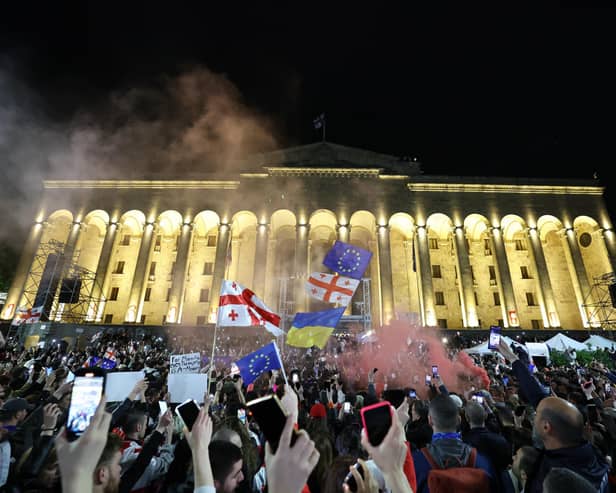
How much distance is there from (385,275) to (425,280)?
3634 millimetres

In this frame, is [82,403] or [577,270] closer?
[82,403]

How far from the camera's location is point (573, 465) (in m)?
2.54

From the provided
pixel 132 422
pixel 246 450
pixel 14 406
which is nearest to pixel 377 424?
pixel 246 450

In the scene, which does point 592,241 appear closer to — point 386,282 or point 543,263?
point 543,263

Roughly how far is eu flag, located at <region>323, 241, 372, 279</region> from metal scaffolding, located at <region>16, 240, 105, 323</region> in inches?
998

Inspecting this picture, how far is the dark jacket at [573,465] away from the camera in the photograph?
253 cm

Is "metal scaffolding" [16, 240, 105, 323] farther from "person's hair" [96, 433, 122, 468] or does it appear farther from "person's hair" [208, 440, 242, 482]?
"person's hair" [208, 440, 242, 482]

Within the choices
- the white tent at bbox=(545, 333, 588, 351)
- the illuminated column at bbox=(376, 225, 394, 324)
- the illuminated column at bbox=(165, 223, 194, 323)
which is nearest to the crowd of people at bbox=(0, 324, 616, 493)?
the white tent at bbox=(545, 333, 588, 351)

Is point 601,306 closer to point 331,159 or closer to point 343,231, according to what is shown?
point 343,231

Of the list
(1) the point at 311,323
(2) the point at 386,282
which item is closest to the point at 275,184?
(2) the point at 386,282

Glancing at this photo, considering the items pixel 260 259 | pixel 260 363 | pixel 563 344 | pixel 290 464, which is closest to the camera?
pixel 290 464

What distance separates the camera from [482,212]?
111 ft

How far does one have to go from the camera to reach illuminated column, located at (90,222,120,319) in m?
30.7

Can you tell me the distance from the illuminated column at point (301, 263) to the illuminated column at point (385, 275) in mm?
6731
